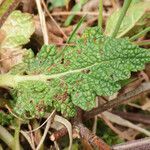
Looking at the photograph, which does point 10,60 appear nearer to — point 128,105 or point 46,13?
point 46,13

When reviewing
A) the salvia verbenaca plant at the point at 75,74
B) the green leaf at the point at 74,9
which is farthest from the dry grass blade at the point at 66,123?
the green leaf at the point at 74,9

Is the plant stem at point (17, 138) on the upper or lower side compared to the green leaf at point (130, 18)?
lower

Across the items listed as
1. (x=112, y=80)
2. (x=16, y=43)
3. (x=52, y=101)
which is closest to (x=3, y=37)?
(x=16, y=43)

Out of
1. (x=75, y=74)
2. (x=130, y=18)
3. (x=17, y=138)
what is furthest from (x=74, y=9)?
(x=17, y=138)

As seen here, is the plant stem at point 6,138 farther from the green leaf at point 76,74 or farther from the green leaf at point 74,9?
the green leaf at point 74,9

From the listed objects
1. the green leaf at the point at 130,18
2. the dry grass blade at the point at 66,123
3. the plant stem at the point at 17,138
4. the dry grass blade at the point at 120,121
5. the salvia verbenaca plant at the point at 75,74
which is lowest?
the dry grass blade at the point at 120,121

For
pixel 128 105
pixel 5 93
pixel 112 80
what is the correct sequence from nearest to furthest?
pixel 112 80 < pixel 5 93 < pixel 128 105

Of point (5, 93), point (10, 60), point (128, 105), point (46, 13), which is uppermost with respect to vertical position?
point (46, 13)

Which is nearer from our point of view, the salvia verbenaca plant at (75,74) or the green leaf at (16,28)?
the salvia verbenaca plant at (75,74)
